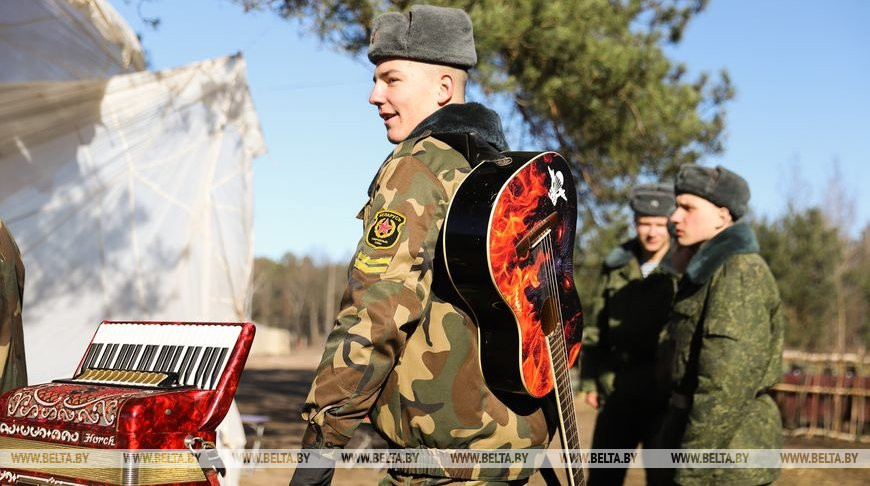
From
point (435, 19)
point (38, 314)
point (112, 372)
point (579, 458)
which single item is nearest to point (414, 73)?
point (435, 19)

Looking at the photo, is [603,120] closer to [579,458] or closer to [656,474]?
[656,474]

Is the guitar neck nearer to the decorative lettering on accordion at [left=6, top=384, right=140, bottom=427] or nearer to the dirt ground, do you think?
the decorative lettering on accordion at [left=6, top=384, right=140, bottom=427]

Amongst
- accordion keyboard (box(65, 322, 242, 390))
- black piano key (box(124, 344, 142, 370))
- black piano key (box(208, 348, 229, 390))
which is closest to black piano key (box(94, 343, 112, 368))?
accordion keyboard (box(65, 322, 242, 390))

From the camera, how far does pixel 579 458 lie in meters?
2.39

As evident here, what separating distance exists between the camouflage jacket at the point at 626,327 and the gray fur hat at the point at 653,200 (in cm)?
27

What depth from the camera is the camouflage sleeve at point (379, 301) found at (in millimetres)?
2051

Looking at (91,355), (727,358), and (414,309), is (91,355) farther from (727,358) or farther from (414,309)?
(727,358)

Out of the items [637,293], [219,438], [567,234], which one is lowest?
[219,438]

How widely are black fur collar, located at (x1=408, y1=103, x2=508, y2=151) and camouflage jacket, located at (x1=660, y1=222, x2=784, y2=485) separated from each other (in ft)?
5.25

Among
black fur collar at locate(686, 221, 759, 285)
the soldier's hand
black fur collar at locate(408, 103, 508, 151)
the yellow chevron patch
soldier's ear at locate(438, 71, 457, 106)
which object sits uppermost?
soldier's ear at locate(438, 71, 457, 106)

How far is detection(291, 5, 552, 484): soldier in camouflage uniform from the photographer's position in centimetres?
206

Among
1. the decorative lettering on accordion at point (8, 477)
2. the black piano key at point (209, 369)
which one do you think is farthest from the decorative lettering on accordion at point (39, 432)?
the black piano key at point (209, 369)

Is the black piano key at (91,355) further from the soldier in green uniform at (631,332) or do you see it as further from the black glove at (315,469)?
the soldier in green uniform at (631,332)

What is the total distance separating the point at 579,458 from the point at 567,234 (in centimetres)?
63
